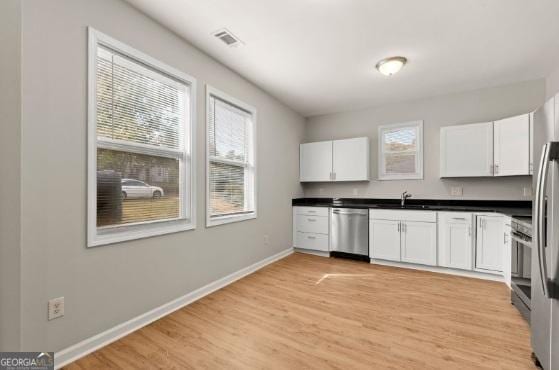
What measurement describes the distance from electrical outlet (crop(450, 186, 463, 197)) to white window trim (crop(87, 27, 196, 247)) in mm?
3893

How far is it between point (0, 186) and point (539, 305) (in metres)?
3.25

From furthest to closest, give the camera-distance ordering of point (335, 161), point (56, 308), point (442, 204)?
point (335, 161) → point (442, 204) → point (56, 308)

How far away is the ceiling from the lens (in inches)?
83.7

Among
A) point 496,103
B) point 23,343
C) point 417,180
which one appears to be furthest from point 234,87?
point 496,103

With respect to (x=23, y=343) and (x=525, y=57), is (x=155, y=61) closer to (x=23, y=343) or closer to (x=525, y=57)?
(x=23, y=343)

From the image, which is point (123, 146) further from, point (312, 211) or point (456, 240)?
point (456, 240)

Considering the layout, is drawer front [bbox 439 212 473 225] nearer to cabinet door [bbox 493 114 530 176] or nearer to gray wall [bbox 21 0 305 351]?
cabinet door [bbox 493 114 530 176]

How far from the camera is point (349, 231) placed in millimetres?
Answer: 4203

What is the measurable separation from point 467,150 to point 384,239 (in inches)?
69.6

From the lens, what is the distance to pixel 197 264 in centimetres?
273

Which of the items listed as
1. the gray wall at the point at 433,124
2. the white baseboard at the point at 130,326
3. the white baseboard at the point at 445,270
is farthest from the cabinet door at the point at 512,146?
the white baseboard at the point at 130,326

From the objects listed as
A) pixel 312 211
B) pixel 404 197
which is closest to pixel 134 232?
pixel 312 211

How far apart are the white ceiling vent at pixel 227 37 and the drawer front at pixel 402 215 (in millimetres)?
3076

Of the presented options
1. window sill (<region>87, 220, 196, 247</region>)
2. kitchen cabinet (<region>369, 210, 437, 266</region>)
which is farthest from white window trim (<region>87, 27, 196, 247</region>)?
kitchen cabinet (<region>369, 210, 437, 266</region>)
